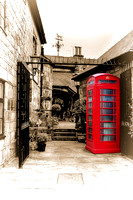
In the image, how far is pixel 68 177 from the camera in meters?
4.41

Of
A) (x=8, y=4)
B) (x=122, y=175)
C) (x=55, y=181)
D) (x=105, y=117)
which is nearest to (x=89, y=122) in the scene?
(x=105, y=117)

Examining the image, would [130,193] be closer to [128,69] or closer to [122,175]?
[122,175]

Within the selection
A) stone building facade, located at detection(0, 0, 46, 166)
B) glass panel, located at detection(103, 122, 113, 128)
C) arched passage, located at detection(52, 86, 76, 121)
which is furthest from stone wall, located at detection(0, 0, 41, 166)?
arched passage, located at detection(52, 86, 76, 121)

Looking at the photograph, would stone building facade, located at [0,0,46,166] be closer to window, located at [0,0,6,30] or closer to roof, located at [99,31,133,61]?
window, located at [0,0,6,30]

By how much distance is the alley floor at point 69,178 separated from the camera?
10.9 ft

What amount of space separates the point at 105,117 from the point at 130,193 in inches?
150

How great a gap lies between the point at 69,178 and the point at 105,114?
3.20 metres

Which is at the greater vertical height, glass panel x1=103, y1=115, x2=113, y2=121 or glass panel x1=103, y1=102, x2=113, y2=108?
glass panel x1=103, y1=102, x2=113, y2=108

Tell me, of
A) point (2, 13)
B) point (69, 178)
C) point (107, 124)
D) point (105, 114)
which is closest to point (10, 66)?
point (2, 13)

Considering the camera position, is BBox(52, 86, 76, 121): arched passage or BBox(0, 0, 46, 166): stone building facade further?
BBox(52, 86, 76, 121): arched passage

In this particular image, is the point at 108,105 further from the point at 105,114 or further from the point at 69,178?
the point at 69,178

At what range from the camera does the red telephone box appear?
22.7ft

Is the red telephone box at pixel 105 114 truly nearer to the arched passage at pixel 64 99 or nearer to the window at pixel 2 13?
the window at pixel 2 13

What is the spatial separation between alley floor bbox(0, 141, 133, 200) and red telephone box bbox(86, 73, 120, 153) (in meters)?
0.62
